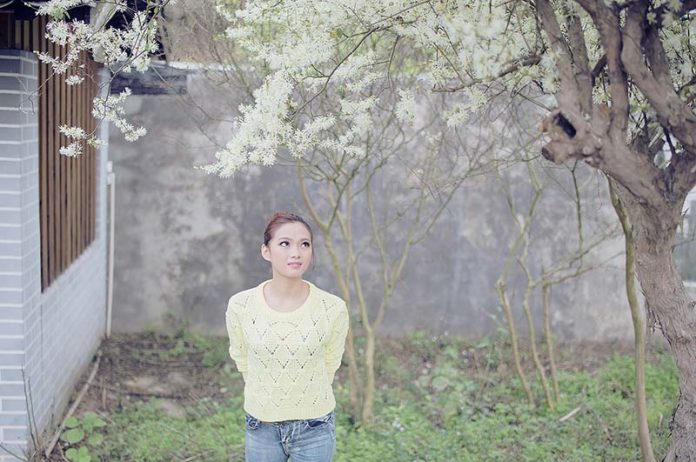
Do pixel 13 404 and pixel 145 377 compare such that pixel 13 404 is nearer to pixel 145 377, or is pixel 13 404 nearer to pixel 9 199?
pixel 9 199

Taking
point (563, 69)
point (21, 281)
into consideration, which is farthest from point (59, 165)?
point (563, 69)

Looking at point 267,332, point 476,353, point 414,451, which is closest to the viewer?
point 267,332

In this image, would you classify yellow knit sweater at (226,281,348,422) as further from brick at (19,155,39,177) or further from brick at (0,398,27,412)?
brick at (0,398,27,412)

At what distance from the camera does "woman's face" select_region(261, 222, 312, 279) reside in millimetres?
3611

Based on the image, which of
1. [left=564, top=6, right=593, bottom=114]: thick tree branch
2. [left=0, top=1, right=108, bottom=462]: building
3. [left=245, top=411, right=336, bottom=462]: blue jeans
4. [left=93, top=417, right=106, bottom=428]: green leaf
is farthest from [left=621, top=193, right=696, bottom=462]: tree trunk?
[left=93, top=417, right=106, bottom=428]: green leaf

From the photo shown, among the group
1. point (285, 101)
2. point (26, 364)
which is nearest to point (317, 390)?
point (285, 101)

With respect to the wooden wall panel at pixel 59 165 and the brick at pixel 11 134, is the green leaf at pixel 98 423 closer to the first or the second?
the wooden wall panel at pixel 59 165

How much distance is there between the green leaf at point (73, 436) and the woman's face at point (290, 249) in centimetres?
259

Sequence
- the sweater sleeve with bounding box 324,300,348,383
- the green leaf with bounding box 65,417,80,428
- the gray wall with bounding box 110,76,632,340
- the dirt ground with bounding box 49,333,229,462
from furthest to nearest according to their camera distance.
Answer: the gray wall with bounding box 110,76,632,340 < the dirt ground with bounding box 49,333,229,462 < the green leaf with bounding box 65,417,80,428 < the sweater sleeve with bounding box 324,300,348,383

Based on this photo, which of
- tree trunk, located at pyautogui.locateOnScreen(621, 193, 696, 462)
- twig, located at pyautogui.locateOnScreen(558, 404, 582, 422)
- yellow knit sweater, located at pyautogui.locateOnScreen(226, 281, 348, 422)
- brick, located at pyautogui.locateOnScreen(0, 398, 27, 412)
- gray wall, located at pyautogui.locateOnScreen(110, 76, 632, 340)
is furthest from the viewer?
gray wall, located at pyautogui.locateOnScreen(110, 76, 632, 340)

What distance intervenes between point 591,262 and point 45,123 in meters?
5.28

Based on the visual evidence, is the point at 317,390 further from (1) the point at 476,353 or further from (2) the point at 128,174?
(2) the point at 128,174

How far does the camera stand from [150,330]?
8359 millimetres

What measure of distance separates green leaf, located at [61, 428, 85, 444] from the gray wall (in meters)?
2.80
